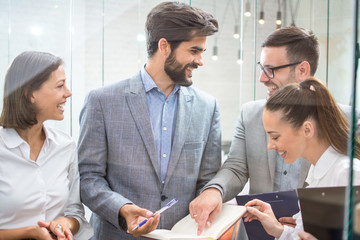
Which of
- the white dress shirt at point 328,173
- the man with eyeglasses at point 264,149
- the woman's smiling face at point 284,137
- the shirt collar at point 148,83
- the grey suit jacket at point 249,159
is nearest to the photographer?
the white dress shirt at point 328,173

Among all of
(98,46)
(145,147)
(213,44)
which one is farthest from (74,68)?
(213,44)

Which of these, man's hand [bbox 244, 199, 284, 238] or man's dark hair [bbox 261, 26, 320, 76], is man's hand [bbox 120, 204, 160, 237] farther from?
man's dark hair [bbox 261, 26, 320, 76]

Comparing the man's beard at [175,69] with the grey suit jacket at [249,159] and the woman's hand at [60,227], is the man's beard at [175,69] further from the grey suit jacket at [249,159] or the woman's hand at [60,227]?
the woman's hand at [60,227]

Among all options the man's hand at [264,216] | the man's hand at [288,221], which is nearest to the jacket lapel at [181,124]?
the man's hand at [264,216]

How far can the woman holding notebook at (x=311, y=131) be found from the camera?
100cm

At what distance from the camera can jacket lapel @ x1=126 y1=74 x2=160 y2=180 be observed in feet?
4.43

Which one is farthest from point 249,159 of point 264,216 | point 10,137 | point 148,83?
point 10,137

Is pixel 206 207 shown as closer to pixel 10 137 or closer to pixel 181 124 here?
pixel 181 124

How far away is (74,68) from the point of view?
147 cm

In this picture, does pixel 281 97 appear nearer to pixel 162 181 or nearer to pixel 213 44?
pixel 213 44

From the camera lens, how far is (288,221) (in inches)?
45.0

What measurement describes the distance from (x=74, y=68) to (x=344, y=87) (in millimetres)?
919

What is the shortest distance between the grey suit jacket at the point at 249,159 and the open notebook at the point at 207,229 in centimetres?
8

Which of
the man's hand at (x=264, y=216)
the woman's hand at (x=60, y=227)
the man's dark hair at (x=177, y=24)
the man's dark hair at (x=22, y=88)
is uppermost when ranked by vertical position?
the man's dark hair at (x=177, y=24)
